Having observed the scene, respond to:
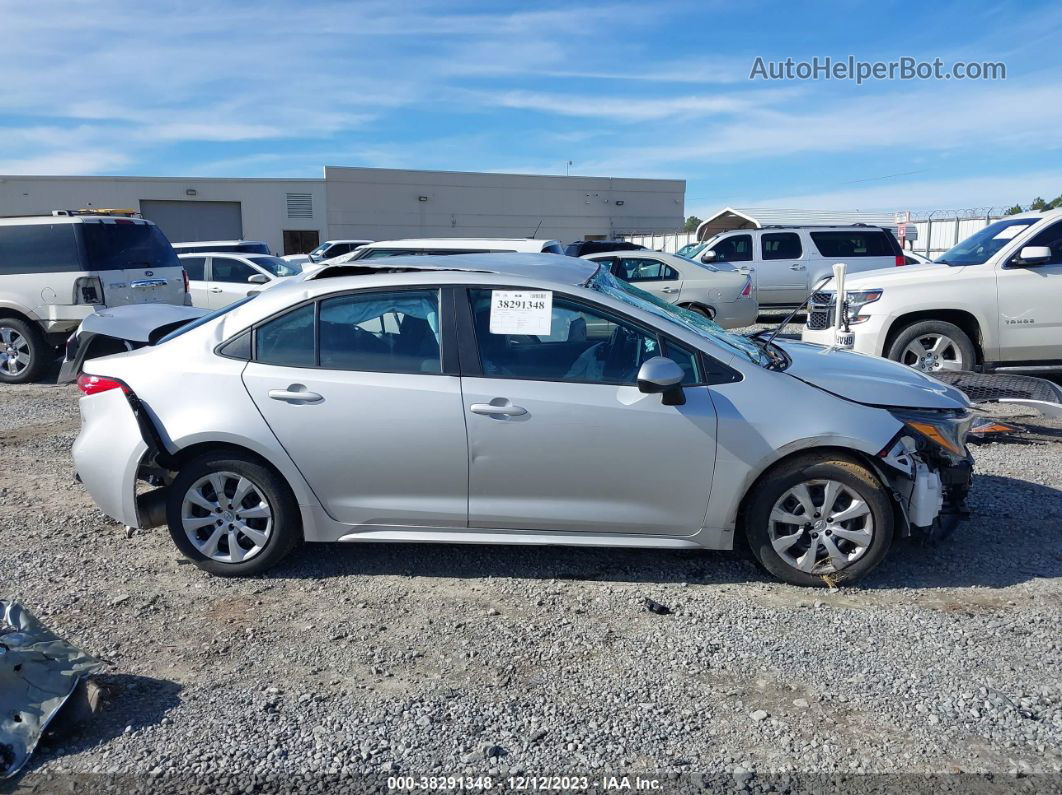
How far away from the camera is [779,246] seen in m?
17.3

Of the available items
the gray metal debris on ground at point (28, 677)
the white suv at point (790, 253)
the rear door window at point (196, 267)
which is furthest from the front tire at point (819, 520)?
the white suv at point (790, 253)

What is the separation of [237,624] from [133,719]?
2.70 ft

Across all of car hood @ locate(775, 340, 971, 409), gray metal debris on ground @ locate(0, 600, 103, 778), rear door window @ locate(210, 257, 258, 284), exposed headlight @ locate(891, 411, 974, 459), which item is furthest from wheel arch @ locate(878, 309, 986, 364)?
rear door window @ locate(210, 257, 258, 284)

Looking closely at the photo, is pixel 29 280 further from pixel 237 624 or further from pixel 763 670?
pixel 763 670

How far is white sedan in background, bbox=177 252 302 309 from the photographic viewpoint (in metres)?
14.9

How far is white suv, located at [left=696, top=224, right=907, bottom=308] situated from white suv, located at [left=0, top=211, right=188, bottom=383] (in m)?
10.3

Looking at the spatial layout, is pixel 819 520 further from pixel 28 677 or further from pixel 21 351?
pixel 21 351

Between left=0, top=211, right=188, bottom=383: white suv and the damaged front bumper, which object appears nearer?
the damaged front bumper

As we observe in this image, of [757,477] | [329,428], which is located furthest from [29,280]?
[757,477]

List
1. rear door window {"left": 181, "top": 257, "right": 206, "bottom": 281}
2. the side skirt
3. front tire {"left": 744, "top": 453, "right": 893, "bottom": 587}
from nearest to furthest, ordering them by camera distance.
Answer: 1. front tire {"left": 744, "top": 453, "right": 893, "bottom": 587}
2. the side skirt
3. rear door window {"left": 181, "top": 257, "right": 206, "bottom": 281}

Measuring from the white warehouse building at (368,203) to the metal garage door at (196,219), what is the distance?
0.15 feet

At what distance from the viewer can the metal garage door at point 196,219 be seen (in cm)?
3775

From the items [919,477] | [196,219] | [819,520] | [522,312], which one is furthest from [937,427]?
[196,219]

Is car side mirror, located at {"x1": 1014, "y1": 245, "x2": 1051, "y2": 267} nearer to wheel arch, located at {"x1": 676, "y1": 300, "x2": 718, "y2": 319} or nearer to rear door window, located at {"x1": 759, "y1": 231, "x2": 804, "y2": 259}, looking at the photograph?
wheel arch, located at {"x1": 676, "y1": 300, "x2": 718, "y2": 319}
